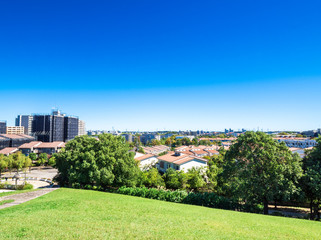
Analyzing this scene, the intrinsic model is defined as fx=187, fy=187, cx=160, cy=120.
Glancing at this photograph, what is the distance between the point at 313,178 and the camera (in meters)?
15.8

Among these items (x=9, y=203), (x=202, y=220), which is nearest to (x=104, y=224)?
(x=202, y=220)

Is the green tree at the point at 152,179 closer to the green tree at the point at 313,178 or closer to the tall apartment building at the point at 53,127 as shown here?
the green tree at the point at 313,178

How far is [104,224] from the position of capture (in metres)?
9.77

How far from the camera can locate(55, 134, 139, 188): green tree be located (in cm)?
2280

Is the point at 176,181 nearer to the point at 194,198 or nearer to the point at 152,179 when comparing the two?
the point at 152,179

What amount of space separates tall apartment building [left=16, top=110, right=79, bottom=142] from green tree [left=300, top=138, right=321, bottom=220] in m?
85.6

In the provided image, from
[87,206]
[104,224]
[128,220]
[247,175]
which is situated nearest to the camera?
[104,224]

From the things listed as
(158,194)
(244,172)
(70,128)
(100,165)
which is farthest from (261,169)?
(70,128)

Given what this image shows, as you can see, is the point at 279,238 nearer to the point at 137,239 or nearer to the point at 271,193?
the point at 137,239

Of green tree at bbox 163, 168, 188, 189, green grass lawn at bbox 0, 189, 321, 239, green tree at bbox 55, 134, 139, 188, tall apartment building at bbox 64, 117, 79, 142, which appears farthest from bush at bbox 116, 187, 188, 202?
tall apartment building at bbox 64, 117, 79, 142

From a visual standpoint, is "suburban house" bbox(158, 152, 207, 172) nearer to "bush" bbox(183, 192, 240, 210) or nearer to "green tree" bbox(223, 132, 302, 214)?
"bush" bbox(183, 192, 240, 210)

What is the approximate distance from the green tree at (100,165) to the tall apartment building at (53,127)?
6127 centimetres

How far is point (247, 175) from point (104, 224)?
1361 centimetres

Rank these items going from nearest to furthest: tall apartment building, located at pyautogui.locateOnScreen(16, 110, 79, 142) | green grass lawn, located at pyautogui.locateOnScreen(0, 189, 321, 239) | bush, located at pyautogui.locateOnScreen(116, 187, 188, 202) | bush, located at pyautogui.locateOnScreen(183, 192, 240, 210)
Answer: green grass lawn, located at pyautogui.locateOnScreen(0, 189, 321, 239)
bush, located at pyautogui.locateOnScreen(183, 192, 240, 210)
bush, located at pyautogui.locateOnScreen(116, 187, 188, 202)
tall apartment building, located at pyautogui.locateOnScreen(16, 110, 79, 142)
